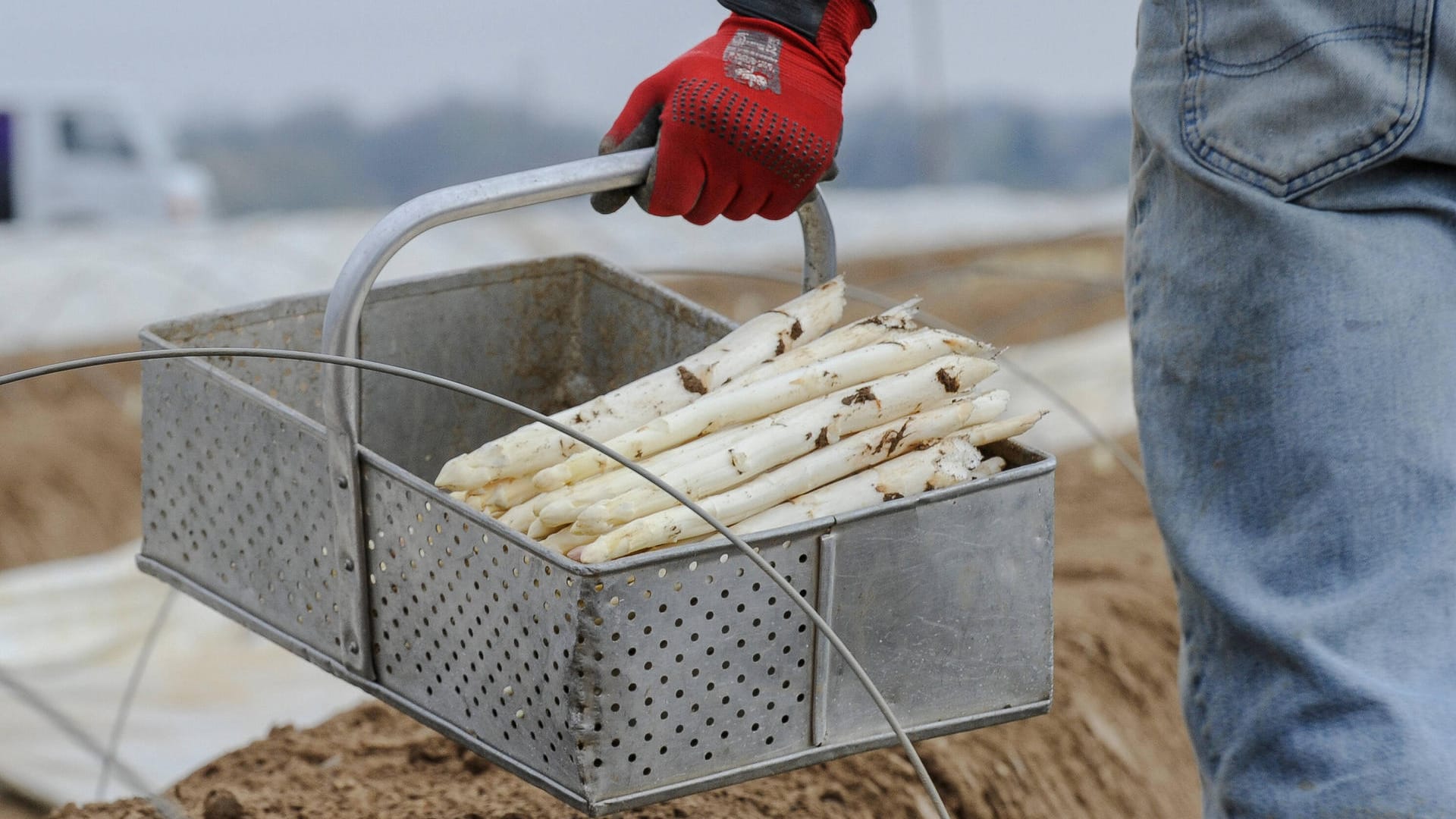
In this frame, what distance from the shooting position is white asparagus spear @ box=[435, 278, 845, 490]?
1.48 m

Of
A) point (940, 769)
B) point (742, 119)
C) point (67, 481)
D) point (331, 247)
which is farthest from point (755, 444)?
point (331, 247)

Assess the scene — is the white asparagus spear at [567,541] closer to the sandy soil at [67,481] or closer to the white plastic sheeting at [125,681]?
the white plastic sheeting at [125,681]

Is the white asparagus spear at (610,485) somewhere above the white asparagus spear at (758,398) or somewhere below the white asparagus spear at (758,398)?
below

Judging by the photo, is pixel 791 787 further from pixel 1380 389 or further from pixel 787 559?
pixel 1380 389

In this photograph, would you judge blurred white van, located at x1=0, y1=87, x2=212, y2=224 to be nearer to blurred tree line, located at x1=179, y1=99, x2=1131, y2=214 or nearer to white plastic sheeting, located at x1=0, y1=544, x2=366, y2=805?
blurred tree line, located at x1=179, y1=99, x2=1131, y2=214

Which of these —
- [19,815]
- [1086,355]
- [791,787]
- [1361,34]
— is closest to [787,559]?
[1361,34]

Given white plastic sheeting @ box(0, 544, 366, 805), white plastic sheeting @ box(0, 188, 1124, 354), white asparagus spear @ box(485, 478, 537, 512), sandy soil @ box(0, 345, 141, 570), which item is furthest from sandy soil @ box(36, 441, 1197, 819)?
sandy soil @ box(0, 345, 141, 570)

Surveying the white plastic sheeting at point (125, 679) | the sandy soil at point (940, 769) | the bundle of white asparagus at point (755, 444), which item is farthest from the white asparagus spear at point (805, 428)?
the white plastic sheeting at point (125, 679)

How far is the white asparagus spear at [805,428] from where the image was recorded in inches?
54.6

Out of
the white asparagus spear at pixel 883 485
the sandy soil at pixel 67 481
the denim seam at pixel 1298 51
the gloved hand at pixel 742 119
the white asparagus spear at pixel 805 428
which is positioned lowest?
the sandy soil at pixel 67 481

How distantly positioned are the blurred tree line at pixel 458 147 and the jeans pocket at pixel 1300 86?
12.5 meters

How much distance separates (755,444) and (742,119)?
1.15 ft

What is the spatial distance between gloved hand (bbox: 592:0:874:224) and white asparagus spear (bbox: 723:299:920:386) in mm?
Answer: 160

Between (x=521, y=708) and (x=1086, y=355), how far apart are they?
464 cm
